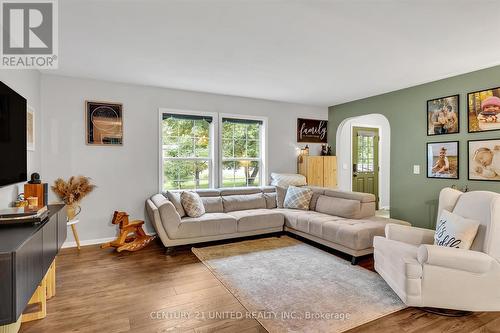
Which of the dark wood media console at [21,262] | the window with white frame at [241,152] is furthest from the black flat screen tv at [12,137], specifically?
the window with white frame at [241,152]

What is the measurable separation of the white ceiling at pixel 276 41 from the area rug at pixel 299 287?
2.51 metres

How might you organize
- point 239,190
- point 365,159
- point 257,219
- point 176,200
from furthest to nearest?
point 365,159 < point 239,190 < point 257,219 < point 176,200

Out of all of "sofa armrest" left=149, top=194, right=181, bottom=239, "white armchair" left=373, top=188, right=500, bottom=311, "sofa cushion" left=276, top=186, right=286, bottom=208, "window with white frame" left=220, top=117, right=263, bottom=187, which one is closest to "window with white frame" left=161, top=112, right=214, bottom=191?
"window with white frame" left=220, top=117, right=263, bottom=187

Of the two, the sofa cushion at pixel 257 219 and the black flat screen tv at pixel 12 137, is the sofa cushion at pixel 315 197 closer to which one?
the sofa cushion at pixel 257 219

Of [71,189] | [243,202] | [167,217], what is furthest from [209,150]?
[71,189]

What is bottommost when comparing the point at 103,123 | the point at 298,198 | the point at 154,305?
the point at 154,305

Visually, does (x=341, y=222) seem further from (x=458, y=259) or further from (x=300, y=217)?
(x=458, y=259)

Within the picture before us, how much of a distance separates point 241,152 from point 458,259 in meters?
3.82

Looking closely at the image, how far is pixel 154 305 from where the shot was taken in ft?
7.77

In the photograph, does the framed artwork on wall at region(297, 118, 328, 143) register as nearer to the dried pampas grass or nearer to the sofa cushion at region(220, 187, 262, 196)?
the sofa cushion at region(220, 187, 262, 196)

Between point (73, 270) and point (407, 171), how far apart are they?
5.04 metres

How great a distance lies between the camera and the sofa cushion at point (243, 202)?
4652 mm

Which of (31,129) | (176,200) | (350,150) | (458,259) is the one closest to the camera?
(458,259)

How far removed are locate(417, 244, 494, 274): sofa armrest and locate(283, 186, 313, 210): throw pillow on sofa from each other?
8.59ft
